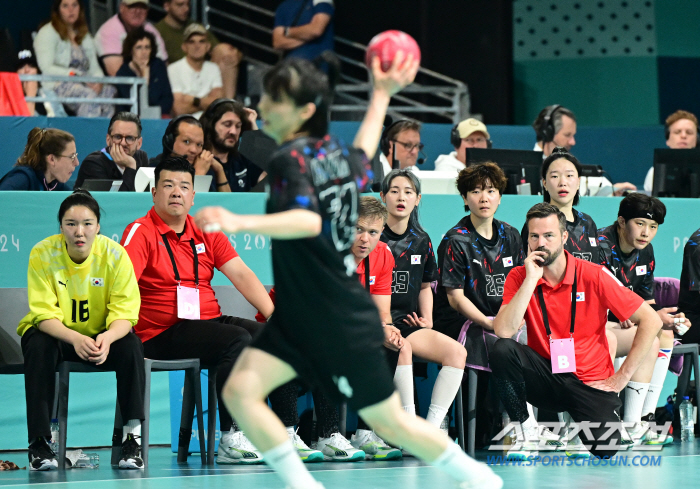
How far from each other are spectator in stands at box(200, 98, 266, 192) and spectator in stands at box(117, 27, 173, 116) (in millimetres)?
2054

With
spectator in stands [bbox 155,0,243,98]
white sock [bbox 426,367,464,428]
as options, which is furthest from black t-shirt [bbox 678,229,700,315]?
spectator in stands [bbox 155,0,243,98]

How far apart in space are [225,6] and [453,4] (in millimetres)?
2657

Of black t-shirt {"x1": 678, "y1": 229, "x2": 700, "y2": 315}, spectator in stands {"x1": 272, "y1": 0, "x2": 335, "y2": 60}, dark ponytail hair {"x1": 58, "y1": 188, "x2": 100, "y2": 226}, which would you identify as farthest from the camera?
spectator in stands {"x1": 272, "y1": 0, "x2": 335, "y2": 60}

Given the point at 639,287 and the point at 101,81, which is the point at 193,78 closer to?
the point at 101,81

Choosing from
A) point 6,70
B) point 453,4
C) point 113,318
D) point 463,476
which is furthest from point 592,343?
point 453,4

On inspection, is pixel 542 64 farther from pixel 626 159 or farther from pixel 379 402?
pixel 379 402

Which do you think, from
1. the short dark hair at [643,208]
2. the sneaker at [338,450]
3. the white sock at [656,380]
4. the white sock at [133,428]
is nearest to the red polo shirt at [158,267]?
the white sock at [133,428]

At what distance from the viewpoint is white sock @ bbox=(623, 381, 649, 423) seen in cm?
541

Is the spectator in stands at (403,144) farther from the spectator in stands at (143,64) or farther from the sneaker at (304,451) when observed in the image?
the sneaker at (304,451)

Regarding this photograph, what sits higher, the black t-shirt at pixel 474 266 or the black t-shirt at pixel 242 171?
the black t-shirt at pixel 242 171

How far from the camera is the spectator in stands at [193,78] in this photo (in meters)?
8.88

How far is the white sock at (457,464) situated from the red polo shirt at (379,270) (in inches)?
83.4

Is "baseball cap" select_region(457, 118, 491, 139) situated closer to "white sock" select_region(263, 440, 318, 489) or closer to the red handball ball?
the red handball ball

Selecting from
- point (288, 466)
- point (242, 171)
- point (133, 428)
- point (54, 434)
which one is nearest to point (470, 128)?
point (242, 171)
